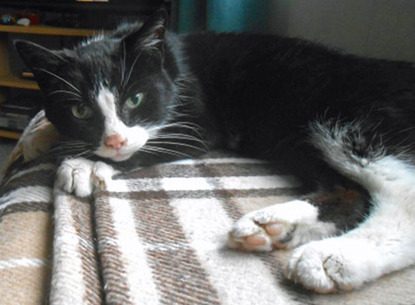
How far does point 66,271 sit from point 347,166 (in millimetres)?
576

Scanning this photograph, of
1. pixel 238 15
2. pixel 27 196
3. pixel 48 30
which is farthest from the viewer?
pixel 48 30

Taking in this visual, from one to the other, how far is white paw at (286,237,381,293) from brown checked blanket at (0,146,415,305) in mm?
16

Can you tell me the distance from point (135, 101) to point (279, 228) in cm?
48

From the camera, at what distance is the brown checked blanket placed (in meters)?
0.56

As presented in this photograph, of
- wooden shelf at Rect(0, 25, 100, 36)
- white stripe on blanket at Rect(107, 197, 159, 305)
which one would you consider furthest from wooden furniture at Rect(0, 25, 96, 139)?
white stripe on blanket at Rect(107, 197, 159, 305)

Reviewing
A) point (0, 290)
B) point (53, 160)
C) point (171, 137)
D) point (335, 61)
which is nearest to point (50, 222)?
point (0, 290)

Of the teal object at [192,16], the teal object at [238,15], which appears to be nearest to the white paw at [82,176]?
the teal object at [238,15]

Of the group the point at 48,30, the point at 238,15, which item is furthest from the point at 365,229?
the point at 48,30

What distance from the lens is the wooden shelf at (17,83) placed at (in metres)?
2.43

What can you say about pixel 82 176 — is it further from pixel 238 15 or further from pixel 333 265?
pixel 238 15

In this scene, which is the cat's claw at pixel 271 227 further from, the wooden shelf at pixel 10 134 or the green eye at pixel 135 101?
the wooden shelf at pixel 10 134

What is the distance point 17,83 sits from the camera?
2.46 meters

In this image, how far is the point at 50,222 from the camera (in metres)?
0.74

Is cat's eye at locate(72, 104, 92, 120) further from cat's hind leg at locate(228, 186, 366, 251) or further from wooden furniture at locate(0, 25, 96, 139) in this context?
wooden furniture at locate(0, 25, 96, 139)
